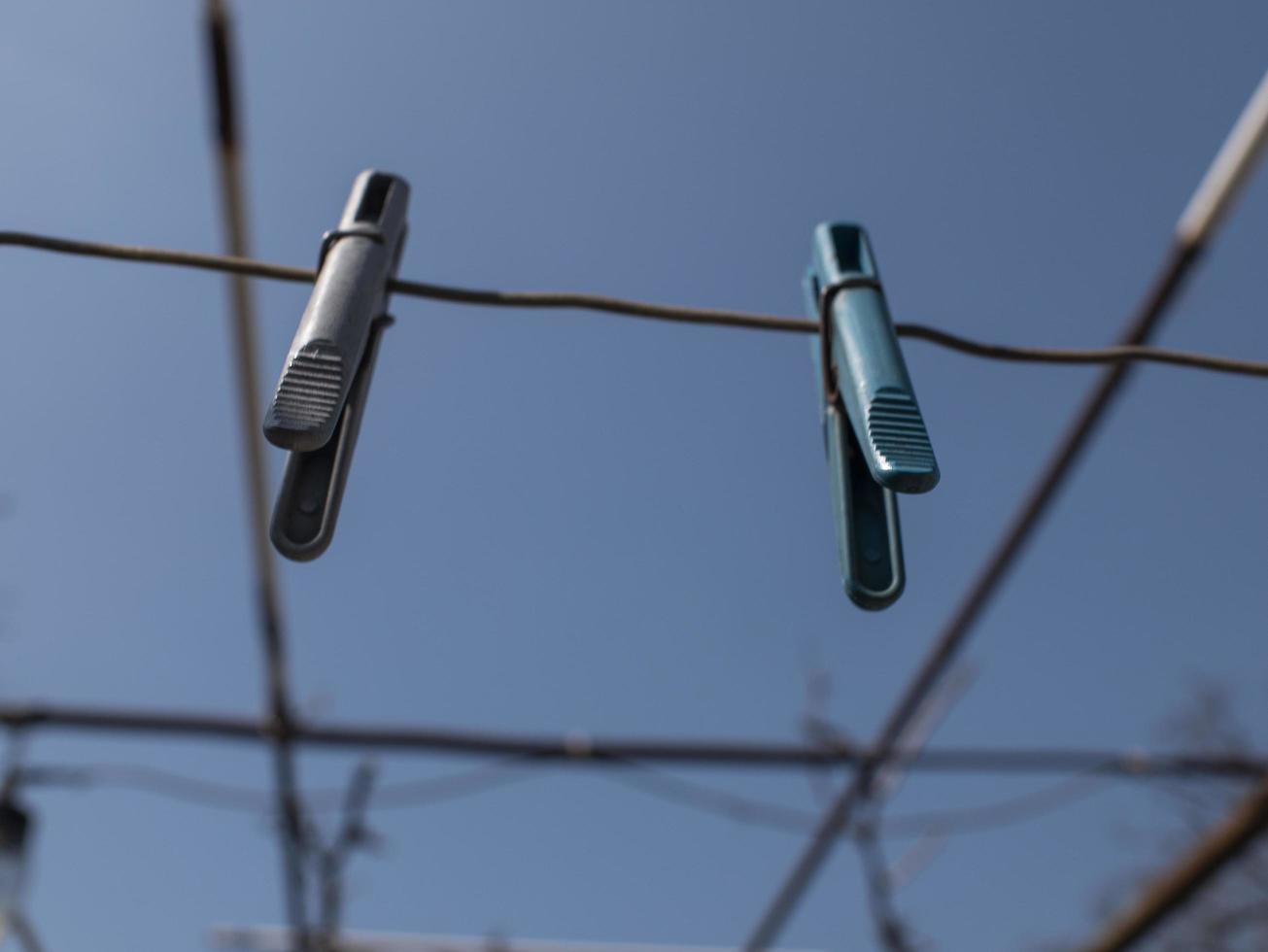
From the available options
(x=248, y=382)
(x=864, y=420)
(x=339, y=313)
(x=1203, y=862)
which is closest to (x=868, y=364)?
(x=864, y=420)

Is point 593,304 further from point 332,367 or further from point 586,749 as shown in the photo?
point 586,749

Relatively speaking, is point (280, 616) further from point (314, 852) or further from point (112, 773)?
point (314, 852)

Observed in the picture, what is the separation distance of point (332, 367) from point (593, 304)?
0.44 m

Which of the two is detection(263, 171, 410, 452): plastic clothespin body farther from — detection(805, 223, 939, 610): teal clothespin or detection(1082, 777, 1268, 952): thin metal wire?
detection(1082, 777, 1268, 952): thin metal wire

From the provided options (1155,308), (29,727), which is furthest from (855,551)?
(29,727)

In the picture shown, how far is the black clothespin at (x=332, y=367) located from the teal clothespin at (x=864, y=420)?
0.39 m

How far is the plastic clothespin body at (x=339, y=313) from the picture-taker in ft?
2.74

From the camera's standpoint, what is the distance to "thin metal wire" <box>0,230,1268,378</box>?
1.24 metres

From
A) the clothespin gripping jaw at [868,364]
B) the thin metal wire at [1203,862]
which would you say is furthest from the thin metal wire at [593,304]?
the thin metal wire at [1203,862]

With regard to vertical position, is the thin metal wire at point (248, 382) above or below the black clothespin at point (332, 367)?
above

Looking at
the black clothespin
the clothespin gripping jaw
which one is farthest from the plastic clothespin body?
the clothespin gripping jaw

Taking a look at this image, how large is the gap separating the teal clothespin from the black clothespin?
15.4 inches

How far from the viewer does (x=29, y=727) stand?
2809 mm

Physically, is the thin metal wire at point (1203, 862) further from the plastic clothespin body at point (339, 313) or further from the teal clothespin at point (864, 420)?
the plastic clothespin body at point (339, 313)
